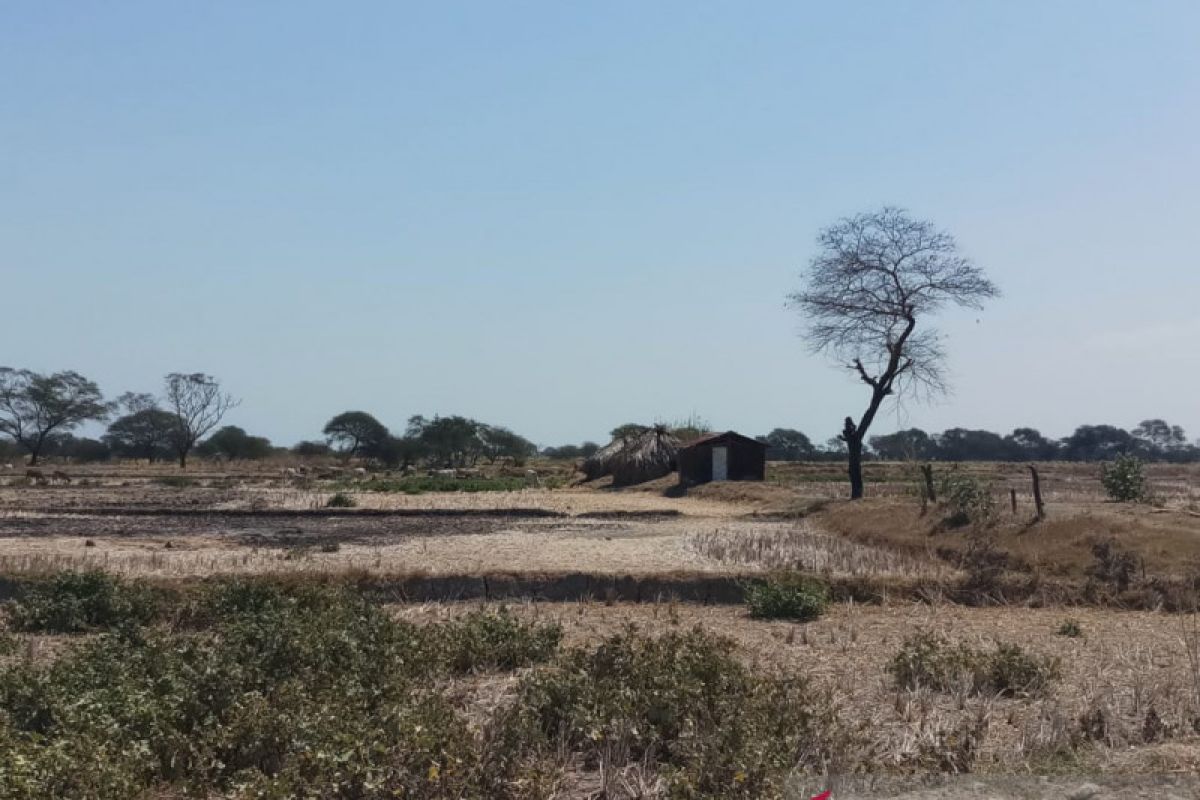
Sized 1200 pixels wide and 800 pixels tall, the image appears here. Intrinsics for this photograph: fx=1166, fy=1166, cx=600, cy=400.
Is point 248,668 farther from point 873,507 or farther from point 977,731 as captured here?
point 873,507

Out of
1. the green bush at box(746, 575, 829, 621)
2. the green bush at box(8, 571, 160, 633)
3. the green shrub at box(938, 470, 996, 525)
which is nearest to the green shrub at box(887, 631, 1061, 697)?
the green bush at box(746, 575, 829, 621)

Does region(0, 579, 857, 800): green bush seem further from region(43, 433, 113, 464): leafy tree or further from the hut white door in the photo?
region(43, 433, 113, 464): leafy tree

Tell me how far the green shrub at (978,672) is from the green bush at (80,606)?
6.73 m

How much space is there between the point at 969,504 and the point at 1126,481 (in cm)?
509

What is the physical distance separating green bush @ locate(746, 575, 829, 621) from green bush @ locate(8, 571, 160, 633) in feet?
19.6

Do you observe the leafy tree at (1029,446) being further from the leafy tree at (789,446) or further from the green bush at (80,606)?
the green bush at (80,606)

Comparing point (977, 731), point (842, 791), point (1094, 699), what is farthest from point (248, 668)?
point (1094, 699)

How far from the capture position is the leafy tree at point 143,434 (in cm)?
9269

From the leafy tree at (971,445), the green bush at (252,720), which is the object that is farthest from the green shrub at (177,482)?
the leafy tree at (971,445)

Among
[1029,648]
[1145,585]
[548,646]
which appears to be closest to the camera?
[548,646]

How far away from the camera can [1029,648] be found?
977cm

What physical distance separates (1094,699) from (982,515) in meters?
11.3

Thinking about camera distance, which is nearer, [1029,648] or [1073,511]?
[1029,648]

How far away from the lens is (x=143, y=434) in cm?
9381
